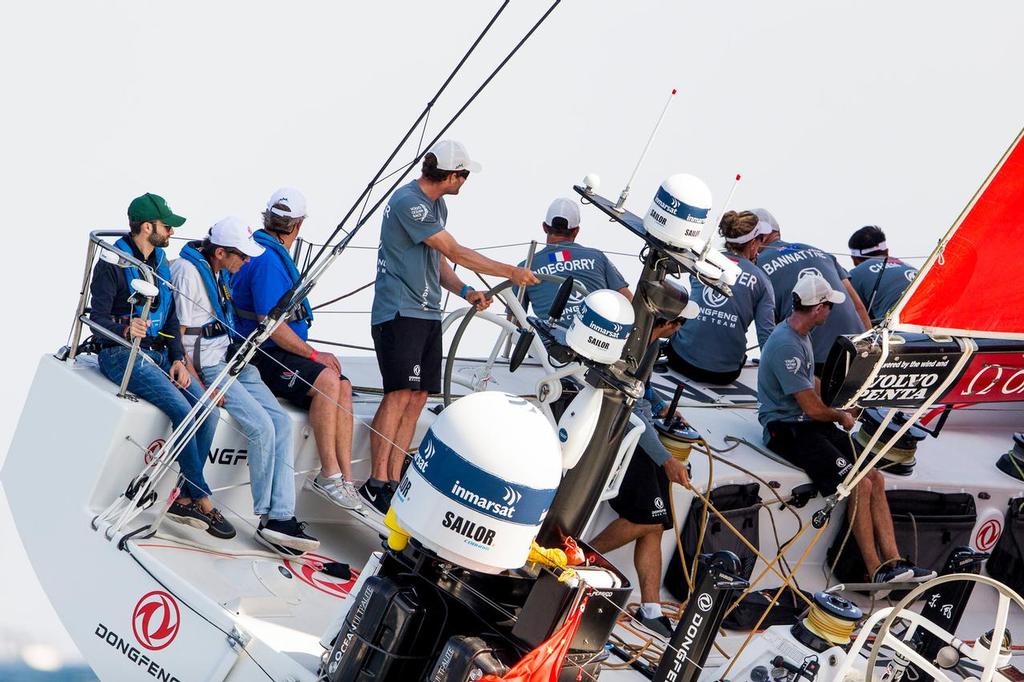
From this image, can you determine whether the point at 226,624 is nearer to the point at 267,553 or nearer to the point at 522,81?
the point at 267,553

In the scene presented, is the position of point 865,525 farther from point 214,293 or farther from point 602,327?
Answer: point 214,293

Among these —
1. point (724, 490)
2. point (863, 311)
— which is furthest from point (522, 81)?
point (724, 490)

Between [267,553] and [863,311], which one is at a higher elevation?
[863,311]

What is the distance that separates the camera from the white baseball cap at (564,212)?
5.49m

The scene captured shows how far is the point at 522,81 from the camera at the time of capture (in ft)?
44.4

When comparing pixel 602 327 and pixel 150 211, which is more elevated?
pixel 602 327

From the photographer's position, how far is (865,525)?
5516mm

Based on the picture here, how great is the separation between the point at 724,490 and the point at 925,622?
2.00m

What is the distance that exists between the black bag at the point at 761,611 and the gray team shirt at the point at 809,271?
4.25ft

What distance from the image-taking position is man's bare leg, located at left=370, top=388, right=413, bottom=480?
183 inches

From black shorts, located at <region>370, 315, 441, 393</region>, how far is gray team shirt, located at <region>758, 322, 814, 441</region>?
161 cm

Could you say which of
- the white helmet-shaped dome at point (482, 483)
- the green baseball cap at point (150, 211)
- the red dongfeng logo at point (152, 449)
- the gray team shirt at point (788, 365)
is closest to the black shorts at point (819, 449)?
the gray team shirt at point (788, 365)

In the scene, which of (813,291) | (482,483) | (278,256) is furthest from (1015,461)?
(482,483)

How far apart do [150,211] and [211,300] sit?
392mm
